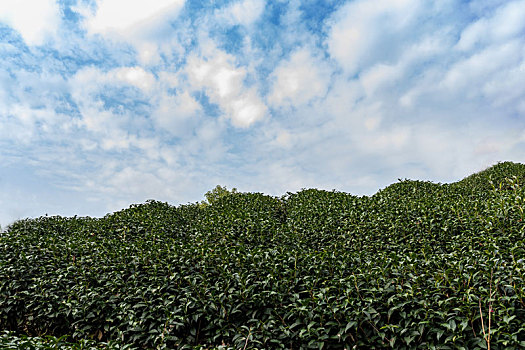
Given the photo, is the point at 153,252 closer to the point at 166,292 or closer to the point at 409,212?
the point at 166,292

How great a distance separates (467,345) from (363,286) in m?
1.34

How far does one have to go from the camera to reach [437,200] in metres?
8.31

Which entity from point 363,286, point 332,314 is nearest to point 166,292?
point 332,314

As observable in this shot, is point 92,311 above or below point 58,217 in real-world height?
below

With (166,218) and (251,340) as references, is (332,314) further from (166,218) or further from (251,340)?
(166,218)

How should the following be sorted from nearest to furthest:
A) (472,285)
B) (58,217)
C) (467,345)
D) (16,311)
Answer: (467,345)
(472,285)
(16,311)
(58,217)

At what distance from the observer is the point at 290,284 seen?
201 inches

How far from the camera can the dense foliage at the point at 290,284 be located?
4168 mm

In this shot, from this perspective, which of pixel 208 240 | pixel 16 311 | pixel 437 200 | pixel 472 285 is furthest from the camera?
pixel 437 200

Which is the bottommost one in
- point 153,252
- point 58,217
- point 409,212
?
point 153,252

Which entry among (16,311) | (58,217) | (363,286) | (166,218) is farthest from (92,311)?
(58,217)

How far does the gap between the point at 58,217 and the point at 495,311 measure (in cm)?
1193

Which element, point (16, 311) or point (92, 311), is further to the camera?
point (16, 311)

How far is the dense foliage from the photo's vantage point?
4.17 meters
